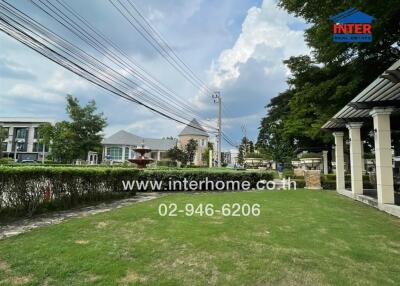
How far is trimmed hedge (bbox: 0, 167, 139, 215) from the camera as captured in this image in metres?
6.53

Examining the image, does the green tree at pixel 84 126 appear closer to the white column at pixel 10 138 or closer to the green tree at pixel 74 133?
the green tree at pixel 74 133

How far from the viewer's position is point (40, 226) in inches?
235

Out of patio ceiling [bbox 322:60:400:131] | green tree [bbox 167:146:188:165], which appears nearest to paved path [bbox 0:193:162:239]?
patio ceiling [bbox 322:60:400:131]

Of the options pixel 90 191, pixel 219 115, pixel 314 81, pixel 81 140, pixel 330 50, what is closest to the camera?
pixel 90 191

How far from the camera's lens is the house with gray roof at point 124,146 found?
189 ft

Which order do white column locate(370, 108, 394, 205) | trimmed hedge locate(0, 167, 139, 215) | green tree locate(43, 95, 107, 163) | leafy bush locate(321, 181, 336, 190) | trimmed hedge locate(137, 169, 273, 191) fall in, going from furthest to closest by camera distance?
green tree locate(43, 95, 107, 163) → leafy bush locate(321, 181, 336, 190) → trimmed hedge locate(137, 169, 273, 191) → white column locate(370, 108, 394, 205) → trimmed hedge locate(0, 167, 139, 215)

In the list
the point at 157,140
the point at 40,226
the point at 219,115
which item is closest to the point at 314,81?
the point at 40,226

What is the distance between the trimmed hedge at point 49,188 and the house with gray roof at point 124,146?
46170 mm

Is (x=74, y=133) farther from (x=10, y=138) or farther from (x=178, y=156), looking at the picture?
(x=10, y=138)

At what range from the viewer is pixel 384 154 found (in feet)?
27.4

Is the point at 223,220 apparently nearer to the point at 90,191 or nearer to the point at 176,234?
the point at 176,234

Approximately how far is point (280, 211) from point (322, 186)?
30.6ft

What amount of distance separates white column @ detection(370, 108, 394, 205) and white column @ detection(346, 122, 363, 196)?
105 inches

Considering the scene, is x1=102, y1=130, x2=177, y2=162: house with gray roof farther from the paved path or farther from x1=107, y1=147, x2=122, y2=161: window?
the paved path
